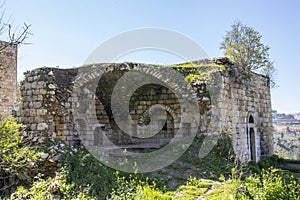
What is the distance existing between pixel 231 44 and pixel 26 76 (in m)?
9.33

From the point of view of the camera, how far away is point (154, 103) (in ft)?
34.9

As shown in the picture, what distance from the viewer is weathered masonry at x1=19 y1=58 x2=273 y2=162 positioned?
26.1ft

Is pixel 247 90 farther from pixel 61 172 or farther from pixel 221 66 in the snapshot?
pixel 61 172

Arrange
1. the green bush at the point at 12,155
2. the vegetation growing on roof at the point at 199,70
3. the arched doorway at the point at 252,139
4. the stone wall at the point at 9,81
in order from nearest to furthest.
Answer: the green bush at the point at 12,155
the vegetation growing on roof at the point at 199,70
the arched doorway at the point at 252,139
the stone wall at the point at 9,81

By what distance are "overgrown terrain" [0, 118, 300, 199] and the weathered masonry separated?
1220mm

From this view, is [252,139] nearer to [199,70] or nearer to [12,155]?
[199,70]

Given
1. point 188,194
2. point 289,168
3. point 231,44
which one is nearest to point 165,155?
point 188,194

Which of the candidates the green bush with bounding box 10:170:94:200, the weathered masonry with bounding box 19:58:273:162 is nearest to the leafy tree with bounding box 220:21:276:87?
the weathered masonry with bounding box 19:58:273:162

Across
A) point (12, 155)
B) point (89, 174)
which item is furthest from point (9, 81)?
point (89, 174)

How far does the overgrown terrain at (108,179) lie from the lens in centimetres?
510

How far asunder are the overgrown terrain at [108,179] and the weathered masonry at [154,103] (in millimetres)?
1220

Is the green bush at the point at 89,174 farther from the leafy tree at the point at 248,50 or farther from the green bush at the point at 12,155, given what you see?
the leafy tree at the point at 248,50

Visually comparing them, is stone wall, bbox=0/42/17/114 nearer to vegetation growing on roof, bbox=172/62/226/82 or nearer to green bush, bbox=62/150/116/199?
vegetation growing on roof, bbox=172/62/226/82

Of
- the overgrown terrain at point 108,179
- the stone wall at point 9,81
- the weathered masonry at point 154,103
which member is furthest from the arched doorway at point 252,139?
the stone wall at point 9,81
